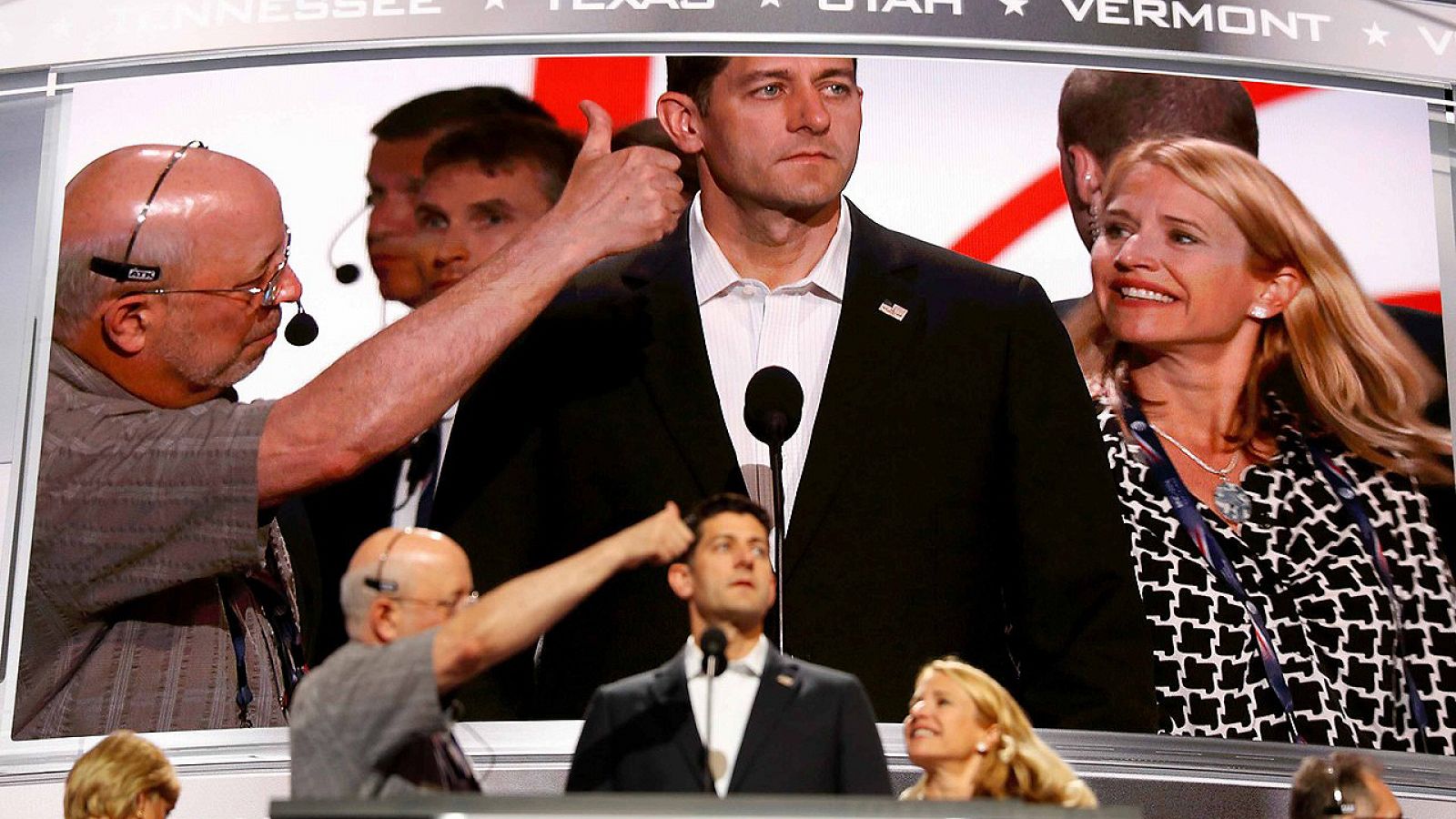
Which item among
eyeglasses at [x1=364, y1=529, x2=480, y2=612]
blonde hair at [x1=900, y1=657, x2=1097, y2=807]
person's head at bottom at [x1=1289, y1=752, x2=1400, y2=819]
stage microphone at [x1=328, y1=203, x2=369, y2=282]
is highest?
stage microphone at [x1=328, y1=203, x2=369, y2=282]

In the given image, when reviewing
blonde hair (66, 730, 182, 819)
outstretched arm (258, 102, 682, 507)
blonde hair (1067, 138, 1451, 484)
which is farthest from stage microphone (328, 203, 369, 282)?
blonde hair (1067, 138, 1451, 484)

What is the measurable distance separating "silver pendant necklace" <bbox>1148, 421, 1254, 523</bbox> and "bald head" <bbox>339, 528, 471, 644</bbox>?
2.94 metres

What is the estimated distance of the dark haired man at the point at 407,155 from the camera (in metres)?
5.44

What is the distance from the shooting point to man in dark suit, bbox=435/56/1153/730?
16.8 feet

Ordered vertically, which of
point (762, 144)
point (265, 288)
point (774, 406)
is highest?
point (762, 144)

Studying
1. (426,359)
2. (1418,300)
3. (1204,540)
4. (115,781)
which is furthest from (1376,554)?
(115,781)

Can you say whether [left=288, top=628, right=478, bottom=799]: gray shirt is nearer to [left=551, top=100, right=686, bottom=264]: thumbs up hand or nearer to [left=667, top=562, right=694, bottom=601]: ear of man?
[left=667, top=562, right=694, bottom=601]: ear of man

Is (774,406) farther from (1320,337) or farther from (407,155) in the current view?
(1320,337)

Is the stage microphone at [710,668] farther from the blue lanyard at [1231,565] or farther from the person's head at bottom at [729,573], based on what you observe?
the blue lanyard at [1231,565]

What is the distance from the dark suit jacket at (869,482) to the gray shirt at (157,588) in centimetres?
60

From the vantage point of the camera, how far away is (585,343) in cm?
537

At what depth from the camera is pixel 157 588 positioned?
5145mm

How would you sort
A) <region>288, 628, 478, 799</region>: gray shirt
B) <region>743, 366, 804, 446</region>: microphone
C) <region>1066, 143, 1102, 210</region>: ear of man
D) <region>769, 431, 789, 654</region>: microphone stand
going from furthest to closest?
<region>1066, 143, 1102, 210</region>: ear of man
<region>769, 431, 789, 654</region>: microphone stand
<region>743, 366, 804, 446</region>: microphone
<region>288, 628, 478, 799</region>: gray shirt

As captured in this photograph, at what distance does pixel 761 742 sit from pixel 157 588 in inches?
97.2
